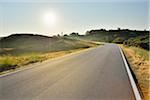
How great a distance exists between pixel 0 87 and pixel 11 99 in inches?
82.3

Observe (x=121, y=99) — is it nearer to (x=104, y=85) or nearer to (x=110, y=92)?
(x=110, y=92)

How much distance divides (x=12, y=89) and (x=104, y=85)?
323cm

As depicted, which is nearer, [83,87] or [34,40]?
[83,87]

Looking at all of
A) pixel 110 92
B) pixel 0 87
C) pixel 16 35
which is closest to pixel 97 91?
pixel 110 92

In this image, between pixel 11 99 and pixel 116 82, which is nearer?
pixel 11 99

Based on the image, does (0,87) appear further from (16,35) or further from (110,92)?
(16,35)

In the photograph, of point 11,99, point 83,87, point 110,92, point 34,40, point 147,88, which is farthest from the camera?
point 34,40


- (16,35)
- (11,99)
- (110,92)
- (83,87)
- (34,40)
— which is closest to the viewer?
(11,99)

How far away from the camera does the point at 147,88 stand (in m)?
9.70

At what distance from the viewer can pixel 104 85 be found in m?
9.43

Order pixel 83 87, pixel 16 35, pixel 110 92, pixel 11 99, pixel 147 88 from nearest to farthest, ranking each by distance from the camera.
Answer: pixel 11 99 → pixel 110 92 → pixel 83 87 → pixel 147 88 → pixel 16 35

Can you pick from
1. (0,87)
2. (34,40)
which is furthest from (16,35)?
(0,87)

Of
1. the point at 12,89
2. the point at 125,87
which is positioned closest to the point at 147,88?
the point at 125,87

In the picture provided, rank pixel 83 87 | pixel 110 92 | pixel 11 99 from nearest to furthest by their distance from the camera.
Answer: pixel 11 99
pixel 110 92
pixel 83 87
